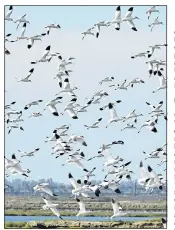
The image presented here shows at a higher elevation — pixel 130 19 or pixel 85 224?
pixel 130 19

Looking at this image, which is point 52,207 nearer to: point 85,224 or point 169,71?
point 85,224

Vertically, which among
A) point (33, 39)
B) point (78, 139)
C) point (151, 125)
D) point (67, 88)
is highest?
point (33, 39)

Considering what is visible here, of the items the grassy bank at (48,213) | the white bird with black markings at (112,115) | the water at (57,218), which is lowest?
the water at (57,218)

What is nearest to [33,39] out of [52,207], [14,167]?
[14,167]

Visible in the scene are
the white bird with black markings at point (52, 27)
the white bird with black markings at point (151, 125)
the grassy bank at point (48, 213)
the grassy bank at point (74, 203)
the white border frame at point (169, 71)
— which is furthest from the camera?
the grassy bank at point (74, 203)

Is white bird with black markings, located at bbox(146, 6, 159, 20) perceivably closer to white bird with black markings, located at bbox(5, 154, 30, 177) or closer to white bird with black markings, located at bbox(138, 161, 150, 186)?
white bird with black markings, located at bbox(138, 161, 150, 186)

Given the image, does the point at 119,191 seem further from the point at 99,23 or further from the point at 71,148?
the point at 99,23

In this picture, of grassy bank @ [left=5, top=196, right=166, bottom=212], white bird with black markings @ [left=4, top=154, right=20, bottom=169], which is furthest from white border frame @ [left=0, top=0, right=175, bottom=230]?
grassy bank @ [left=5, top=196, right=166, bottom=212]

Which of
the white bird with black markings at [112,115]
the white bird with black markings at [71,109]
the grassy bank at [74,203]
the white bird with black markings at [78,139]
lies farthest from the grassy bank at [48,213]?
the white bird with black markings at [71,109]

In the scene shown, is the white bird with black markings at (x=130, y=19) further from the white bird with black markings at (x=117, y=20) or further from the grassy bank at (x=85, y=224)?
the grassy bank at (x=85, y=224)
